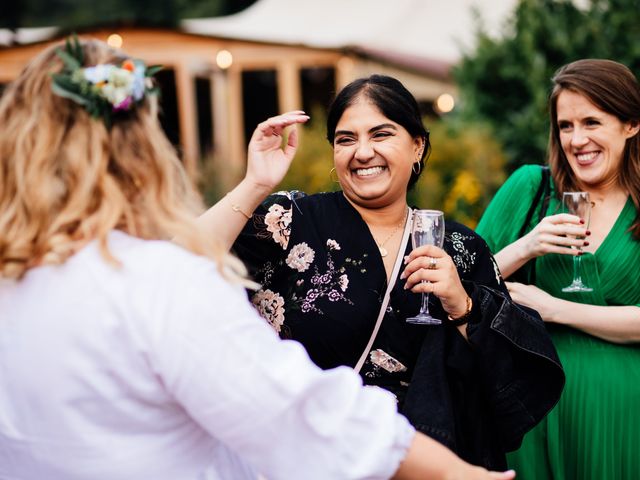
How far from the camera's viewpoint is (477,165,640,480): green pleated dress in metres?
3.42

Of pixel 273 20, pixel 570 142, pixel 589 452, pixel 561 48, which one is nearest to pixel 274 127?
pixel 570 142

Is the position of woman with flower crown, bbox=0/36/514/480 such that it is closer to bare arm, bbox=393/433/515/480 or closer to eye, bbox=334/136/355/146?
bare arm, bbox=393/433/515/480

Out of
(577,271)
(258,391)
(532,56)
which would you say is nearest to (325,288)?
(258,391)

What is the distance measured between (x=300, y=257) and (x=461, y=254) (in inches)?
25.9

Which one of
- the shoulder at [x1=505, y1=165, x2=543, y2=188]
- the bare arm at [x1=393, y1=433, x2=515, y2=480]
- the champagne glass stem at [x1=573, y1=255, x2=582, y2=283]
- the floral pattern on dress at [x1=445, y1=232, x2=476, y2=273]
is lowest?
the bare arm at [x1=393, y1=433, x2=515, y2=480]

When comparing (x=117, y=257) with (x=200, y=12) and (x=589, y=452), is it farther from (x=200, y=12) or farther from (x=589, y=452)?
(x=200, y=12)

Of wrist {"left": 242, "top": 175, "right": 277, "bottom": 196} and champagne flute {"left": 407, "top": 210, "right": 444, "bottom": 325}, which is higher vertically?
wrist {"left": 242, "top": 175, "right": 277, "bottom": 196}

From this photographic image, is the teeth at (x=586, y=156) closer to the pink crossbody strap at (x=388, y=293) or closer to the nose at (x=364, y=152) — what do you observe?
the pink crossbody strap at (x=388, y=293)

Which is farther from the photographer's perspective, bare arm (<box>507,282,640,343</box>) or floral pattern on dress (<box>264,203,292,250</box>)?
bare arm (<box>507,282,640,343</box>)

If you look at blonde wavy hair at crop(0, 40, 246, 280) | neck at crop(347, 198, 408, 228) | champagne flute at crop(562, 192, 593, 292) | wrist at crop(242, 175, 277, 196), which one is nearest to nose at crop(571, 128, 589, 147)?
champagne flute at crop(562, 192, 593, 292)

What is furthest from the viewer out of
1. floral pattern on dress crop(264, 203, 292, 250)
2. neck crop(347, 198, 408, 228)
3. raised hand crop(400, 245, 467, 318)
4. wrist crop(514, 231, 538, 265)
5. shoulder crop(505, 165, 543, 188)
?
shoulder crop(505, 165, 543, 188)

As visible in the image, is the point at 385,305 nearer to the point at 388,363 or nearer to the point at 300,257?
the point at 388,363

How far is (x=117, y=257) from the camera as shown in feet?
5.36

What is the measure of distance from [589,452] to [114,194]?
2660 mm
